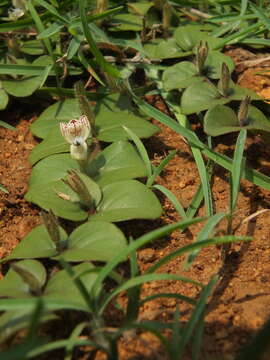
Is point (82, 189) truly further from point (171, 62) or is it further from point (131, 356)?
point (171, 62)

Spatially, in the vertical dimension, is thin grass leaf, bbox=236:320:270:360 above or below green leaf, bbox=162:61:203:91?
above

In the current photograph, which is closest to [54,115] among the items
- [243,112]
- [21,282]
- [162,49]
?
[162,49]

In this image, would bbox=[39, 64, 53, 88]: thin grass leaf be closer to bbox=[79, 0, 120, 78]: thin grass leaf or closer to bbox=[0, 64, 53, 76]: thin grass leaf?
bbox=[0, 64, 53, 76]: thin grass leaf

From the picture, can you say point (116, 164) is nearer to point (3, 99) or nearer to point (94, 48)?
point (94, 48)

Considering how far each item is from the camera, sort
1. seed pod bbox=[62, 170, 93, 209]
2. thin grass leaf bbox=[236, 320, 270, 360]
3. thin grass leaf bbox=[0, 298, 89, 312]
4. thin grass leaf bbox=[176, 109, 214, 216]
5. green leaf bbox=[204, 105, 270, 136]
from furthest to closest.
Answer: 1. green leaf bbox=[204, 105, 270, 136]
2. thin grass leaf bbox=[176, 109, 214, 216]
3. seed pod bbox=[62, 170, 93, 209]
4. thin grass leaf bbox=[0, 298, 89, 312]
5. thin grass leaf bbox=[236, 320, 270, 360]

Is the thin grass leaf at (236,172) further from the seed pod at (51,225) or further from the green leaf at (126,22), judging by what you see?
the green leaf at (126,22)

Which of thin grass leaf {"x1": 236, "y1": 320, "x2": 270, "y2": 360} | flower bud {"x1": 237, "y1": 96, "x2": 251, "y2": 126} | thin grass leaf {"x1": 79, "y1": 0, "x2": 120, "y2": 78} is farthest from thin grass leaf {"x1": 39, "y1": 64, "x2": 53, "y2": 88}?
thin grass leaf {"x1": 236, "y1": 320, "x2": 270, "y2": 360}
